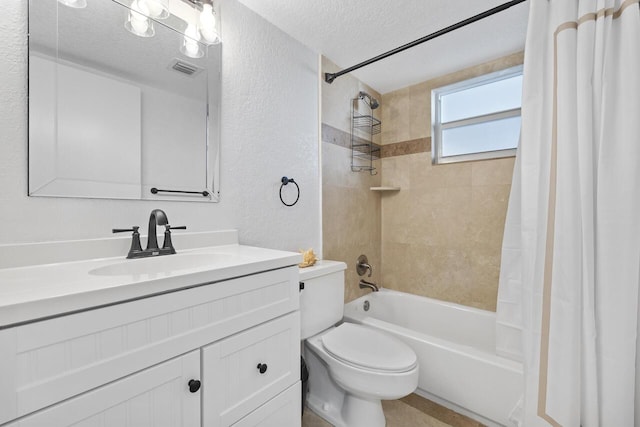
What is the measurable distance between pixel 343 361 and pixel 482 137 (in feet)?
6.42

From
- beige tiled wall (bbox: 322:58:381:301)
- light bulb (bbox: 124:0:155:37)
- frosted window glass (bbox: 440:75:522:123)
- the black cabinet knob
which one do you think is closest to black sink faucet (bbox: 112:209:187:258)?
the black cabinet knob

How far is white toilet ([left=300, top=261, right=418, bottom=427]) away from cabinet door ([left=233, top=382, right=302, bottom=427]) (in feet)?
1.09

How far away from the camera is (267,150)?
164 cm

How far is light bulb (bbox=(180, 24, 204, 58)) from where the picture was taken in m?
1.32

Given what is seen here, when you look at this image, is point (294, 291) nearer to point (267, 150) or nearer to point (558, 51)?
point (267, 150)

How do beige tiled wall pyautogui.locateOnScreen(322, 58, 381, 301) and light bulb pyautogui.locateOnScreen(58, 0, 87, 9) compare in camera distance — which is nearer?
light bulb pyautogui.locateOnScreen(58, 0, 87, 9)

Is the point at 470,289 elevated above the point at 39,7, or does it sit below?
below

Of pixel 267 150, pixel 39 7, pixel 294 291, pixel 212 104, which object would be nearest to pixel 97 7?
pixel 39 7

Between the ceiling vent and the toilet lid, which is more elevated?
the ceiling vent

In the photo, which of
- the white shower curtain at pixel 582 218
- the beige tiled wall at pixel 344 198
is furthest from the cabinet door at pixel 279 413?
the beige tiled wall at pixel 344 198

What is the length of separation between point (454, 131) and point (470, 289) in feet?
4.24

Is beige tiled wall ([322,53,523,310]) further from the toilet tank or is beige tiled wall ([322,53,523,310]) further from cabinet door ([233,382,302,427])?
cabinet door ([233,382,302,427])

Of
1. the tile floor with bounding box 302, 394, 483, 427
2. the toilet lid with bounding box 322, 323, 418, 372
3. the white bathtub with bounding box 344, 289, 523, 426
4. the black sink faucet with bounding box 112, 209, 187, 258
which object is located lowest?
the tile floor with bounding box 302, 394, 483, 427

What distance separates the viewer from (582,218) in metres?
0.97
